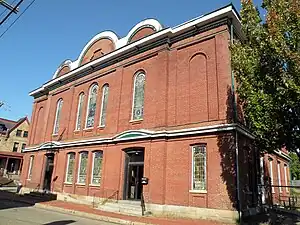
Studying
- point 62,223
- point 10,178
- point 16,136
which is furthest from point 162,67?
point 16,136

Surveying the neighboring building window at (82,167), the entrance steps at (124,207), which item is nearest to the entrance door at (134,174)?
the entrance steps at (124,207)

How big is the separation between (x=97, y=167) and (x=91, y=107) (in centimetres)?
516

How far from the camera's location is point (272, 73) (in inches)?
384

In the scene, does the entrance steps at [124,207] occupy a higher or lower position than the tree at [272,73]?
lower

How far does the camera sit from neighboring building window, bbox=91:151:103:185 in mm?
18538

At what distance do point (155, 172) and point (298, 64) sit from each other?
29.7 feet

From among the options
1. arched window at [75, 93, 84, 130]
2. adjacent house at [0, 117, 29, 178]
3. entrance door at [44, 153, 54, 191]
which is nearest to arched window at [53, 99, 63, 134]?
entrance door at [44, 153, 54, 191]

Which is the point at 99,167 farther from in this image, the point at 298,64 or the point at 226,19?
the point at 298,64

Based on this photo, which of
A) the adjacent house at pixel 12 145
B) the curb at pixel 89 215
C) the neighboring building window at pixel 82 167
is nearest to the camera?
the curb at pixel 89 215

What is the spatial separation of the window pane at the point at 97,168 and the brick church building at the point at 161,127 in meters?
0.07

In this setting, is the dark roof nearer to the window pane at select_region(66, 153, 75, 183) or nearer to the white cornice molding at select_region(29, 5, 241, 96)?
the white cornice molding at select_region(29, 5, 241, 96)

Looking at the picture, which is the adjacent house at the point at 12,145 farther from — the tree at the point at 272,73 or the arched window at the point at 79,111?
the tree at the point at 272,73

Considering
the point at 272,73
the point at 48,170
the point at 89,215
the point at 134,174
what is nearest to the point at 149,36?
the point at 134,174

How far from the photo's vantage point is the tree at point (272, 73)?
29.9 feet
